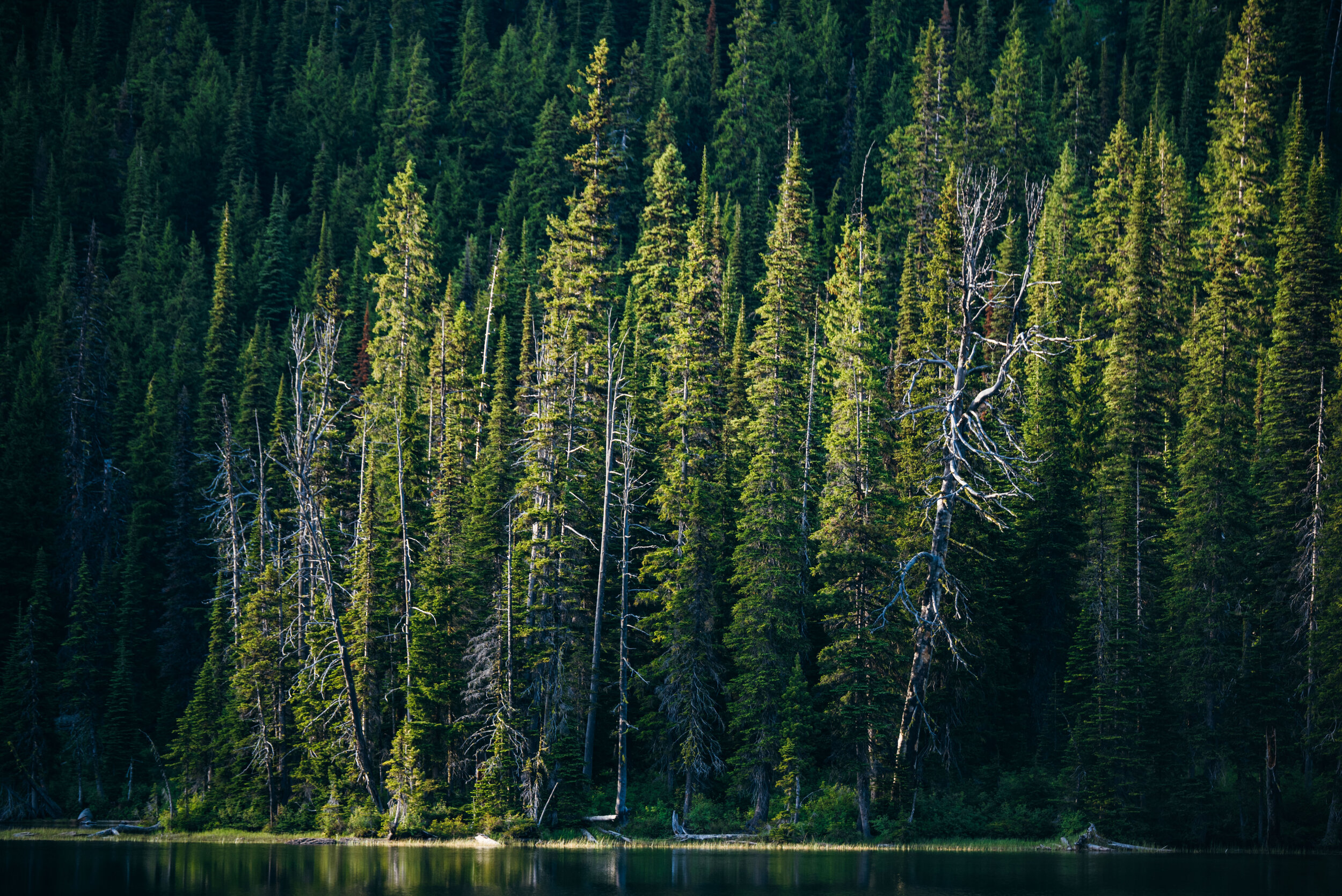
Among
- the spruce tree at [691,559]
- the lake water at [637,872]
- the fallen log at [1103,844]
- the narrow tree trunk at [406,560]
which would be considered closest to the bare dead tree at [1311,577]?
the lake water at [637,872]

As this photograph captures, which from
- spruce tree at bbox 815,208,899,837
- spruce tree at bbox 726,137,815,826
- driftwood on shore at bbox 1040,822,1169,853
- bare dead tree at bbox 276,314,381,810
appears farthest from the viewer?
bare dead tree at bbox 276,314,381,810

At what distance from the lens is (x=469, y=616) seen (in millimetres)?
47344

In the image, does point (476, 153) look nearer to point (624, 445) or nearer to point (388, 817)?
point (624, 445)

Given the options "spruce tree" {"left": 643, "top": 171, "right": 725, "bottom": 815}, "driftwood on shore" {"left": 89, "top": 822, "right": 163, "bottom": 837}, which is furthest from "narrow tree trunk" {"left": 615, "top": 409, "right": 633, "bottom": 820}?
"driftwood on shore" {"left": 89, "top": 822, "right": 163, "bottom": 837}

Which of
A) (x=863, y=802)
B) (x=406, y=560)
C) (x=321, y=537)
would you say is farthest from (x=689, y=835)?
(x=321, y=537)

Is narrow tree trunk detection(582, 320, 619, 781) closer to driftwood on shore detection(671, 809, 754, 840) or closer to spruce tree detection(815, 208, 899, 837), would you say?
driftwood on shore detection(671, 809, 754, 840)

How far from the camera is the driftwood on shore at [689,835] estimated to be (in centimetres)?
4112

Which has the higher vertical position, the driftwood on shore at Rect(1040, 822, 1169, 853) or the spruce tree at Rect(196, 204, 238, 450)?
the spruce tree at Rect(196, 204, 238, 450)

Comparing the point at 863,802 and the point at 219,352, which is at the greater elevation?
the point at 219,352

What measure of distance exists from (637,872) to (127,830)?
2737cm

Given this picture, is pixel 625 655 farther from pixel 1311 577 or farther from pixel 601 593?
pixel 1311 577

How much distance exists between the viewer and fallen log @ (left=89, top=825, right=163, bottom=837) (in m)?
46.2

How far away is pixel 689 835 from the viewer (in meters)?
41.8

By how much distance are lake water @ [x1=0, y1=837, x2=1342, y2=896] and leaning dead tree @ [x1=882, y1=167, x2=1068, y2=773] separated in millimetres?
7646
